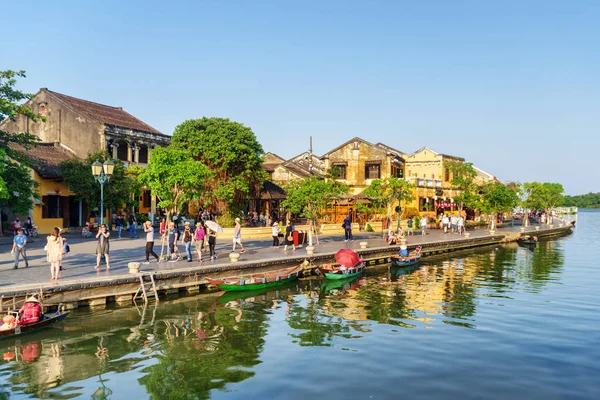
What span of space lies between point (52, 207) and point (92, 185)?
3902mm

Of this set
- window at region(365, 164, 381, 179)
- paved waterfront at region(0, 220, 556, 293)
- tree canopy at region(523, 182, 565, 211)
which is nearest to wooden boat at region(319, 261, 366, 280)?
paved waterfront at region(0, 220, 556, 293)

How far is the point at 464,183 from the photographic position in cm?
5338

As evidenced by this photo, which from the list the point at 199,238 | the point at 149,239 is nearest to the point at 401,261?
the point at 199,238

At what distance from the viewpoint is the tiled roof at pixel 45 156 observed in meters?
34.6

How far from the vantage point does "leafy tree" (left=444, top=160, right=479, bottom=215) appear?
2055 inches

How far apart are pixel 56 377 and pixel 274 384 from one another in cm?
512

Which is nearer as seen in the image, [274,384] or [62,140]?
[274,384]

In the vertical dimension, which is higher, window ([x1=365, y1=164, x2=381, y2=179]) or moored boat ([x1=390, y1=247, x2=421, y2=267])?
window ([x1=365, y1=164, x2=381, y2=179])

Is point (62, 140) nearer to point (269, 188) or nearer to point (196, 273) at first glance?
point (269, 188)

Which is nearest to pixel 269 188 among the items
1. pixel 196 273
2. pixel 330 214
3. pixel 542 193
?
pixel 330 214

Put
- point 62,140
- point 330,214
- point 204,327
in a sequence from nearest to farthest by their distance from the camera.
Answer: point 204,327 → point 62,140 → point 330,214

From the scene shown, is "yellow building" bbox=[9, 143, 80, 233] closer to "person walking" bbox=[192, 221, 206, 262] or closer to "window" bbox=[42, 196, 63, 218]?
"window" bbox=[42, 196, 63, 218]

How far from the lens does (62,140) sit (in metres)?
42.9

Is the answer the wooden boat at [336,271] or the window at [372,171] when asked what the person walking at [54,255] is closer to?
the wooden boat at [336,271]
